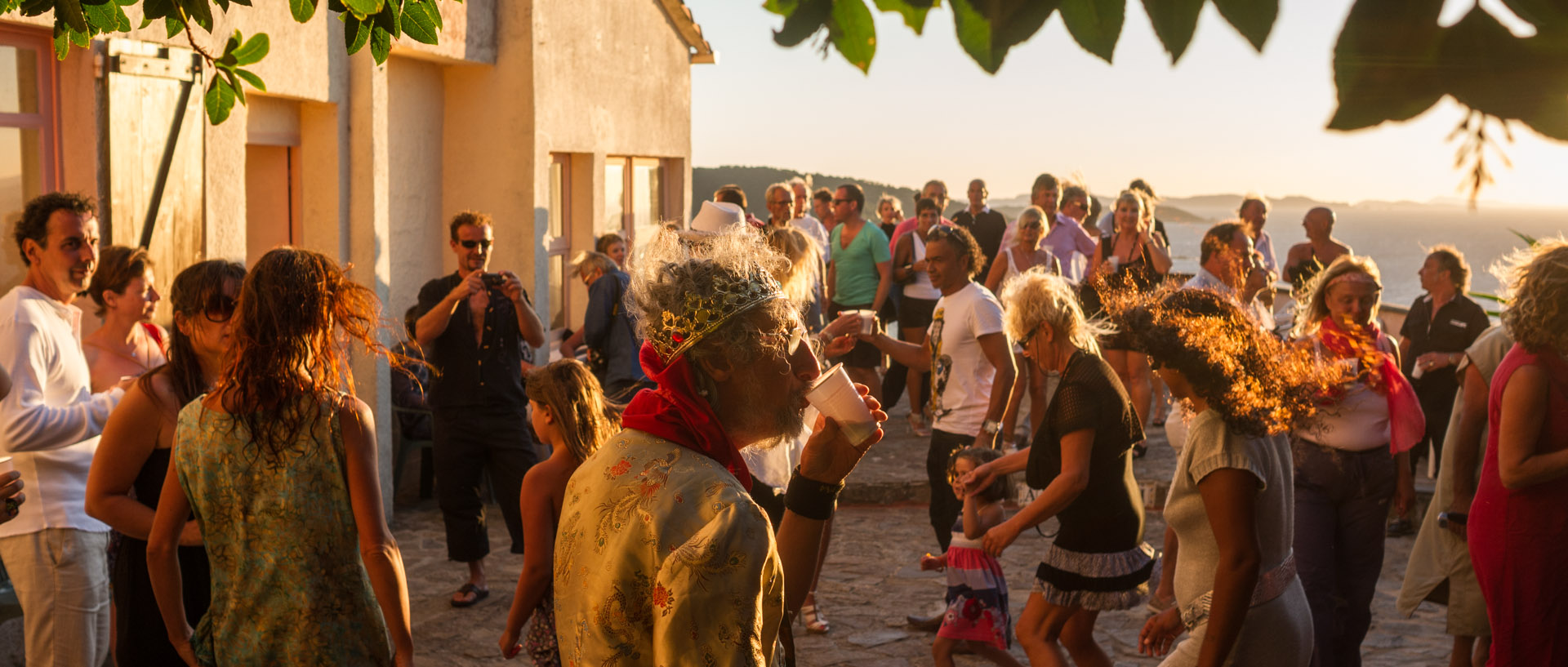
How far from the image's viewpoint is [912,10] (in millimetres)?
1408

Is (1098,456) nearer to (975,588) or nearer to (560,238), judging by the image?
(975,588)

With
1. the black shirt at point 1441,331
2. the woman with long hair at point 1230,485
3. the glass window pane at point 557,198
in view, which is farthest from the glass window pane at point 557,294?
the woman with long hair at point 1230,485

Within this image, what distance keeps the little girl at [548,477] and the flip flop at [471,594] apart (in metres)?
2.20

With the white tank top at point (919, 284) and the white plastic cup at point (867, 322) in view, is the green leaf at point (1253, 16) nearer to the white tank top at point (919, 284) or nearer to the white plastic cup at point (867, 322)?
the white plastic cup at point (867, 322)

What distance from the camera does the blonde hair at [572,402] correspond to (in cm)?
445

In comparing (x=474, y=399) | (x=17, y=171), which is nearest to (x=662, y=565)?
(x=474, y=399)

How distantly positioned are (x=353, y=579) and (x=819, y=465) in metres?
1.29

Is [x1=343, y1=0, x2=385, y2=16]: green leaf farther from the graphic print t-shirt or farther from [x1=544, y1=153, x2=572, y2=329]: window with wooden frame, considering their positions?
[x1=544, y1=153, x2=572, y2=329]: window with wooden frame

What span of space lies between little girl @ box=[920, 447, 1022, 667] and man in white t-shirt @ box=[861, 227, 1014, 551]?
585mm

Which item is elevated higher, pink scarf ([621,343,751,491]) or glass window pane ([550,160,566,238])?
glass window pane ([550,160,566,238])

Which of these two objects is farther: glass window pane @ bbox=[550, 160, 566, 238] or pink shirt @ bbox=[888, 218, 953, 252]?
pink shirt @ bbox=[888, 218, 953, 252]

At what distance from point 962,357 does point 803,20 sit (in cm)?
459

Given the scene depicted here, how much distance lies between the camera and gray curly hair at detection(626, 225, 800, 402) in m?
2.03

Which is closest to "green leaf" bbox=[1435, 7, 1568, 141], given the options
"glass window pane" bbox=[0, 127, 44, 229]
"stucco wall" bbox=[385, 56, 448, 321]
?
"glass window pane" bbox=[0, 127, 44, 229]
